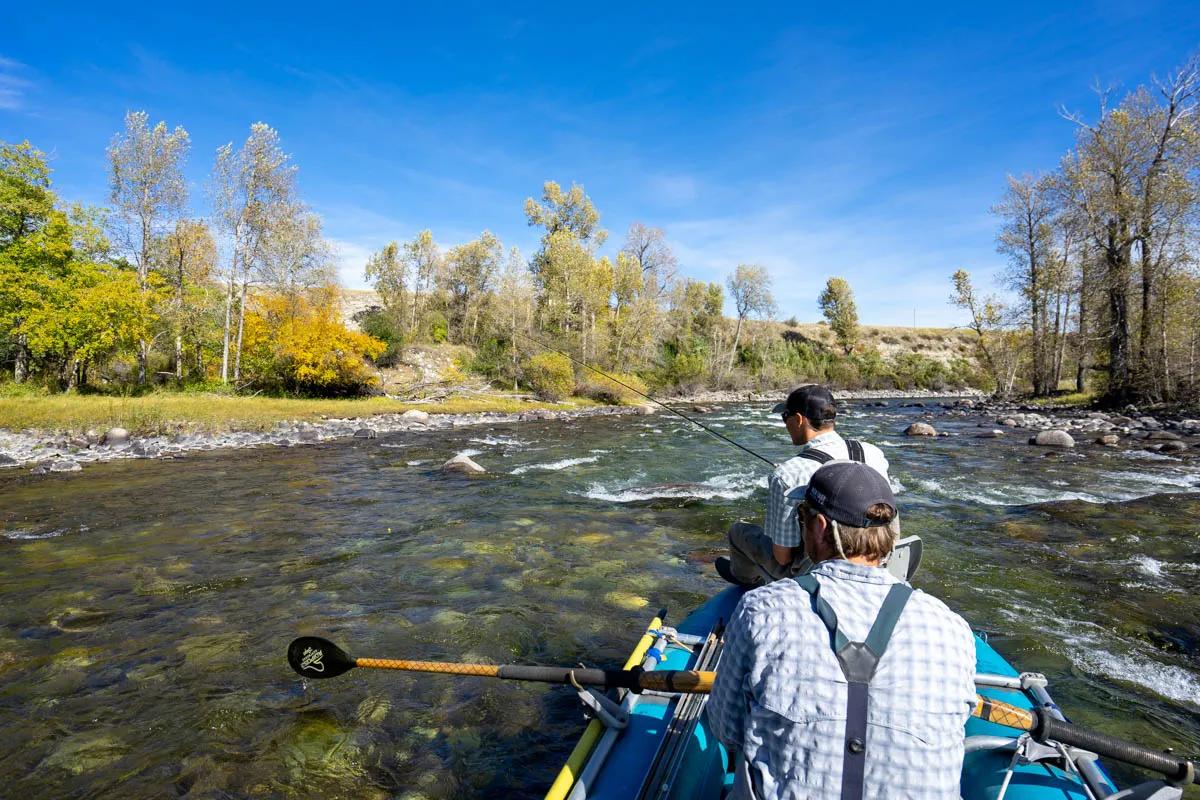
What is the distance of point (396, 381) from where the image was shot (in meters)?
37.3

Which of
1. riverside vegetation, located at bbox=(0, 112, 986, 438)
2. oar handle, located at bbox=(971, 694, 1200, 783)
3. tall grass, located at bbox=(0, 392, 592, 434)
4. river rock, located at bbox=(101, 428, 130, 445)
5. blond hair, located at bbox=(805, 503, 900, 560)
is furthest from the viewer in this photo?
riverside vegetation, located at bbox=(0, 112, 986, 438)

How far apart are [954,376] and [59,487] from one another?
72.5m

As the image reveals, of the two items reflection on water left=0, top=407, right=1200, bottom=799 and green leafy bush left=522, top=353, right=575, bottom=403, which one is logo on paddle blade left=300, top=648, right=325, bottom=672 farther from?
green leafy bush left=522, top=353, right=575, bottom=403

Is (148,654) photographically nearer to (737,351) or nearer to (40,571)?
(40,571)

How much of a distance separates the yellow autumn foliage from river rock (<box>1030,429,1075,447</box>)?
27.7 metres

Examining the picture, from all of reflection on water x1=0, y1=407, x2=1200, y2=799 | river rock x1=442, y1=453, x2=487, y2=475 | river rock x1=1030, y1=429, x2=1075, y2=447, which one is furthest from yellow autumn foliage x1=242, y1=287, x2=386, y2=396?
river rock x1=1030, y1=429, x2=1075, y2=447

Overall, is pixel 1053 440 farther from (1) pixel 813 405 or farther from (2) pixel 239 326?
(2) pixel 239 326

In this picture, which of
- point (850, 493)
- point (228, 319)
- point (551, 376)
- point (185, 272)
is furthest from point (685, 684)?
point (185, 272)

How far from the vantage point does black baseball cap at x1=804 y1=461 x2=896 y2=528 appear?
1880 millimetres

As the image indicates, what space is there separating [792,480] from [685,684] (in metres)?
1.45

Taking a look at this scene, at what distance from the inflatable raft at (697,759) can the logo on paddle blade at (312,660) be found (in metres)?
1.93

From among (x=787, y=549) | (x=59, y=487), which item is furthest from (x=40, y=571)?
(x=787, y=549)

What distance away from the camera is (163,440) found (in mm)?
16453

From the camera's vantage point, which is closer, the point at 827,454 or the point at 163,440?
the point at 827,454
